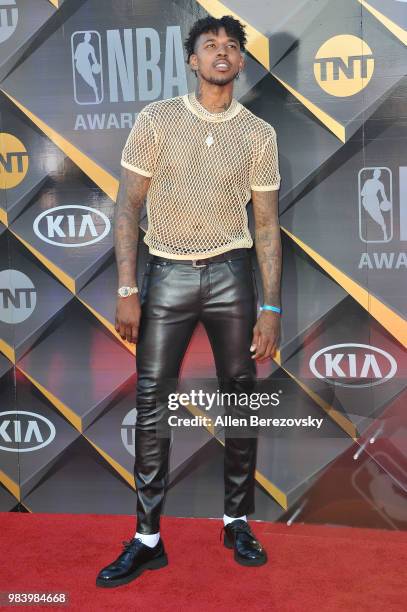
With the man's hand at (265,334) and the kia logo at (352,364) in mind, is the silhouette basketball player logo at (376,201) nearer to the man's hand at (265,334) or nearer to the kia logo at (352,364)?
the kia logo at (352,364)

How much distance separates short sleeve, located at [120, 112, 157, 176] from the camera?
2.30m

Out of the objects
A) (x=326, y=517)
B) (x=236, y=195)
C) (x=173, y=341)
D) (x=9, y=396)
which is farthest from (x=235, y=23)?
(x=326, y=517)

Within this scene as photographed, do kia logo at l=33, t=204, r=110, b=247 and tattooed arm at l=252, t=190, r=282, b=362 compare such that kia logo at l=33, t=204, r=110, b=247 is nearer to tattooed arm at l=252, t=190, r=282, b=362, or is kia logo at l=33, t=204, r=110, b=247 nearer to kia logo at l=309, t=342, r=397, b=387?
tattooed arm at l=252, t=190, r=282, b=362

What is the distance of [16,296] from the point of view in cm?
287

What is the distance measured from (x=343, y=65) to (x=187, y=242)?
1.00 metres

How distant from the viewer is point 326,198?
8.77 ft

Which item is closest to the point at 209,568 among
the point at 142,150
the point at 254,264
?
the point at 254,264

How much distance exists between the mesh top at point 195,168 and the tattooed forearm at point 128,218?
39mm

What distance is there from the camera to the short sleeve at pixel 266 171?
7.80 ft

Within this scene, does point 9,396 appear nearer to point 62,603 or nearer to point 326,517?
point 62,603

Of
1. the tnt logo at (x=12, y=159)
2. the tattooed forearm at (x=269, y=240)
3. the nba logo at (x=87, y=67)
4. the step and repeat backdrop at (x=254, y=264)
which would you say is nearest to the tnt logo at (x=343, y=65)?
the step and repeat backdrop at (x=254, y=264)

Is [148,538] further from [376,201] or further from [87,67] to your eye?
[87,67]

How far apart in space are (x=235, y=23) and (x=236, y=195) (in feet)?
2.04

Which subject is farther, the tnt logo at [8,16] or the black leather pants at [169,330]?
the tnt logo at [8,16]
